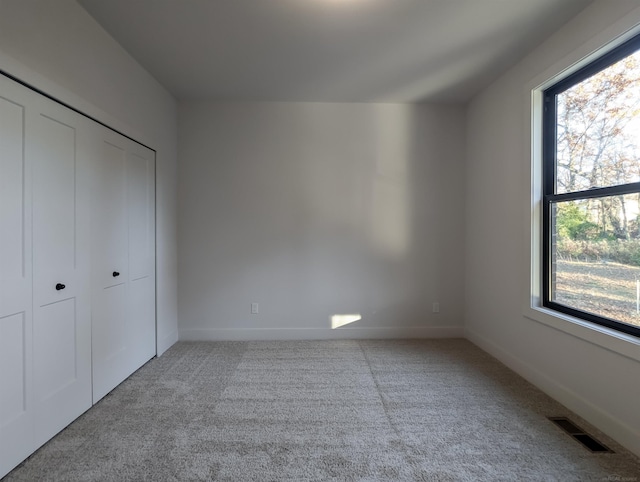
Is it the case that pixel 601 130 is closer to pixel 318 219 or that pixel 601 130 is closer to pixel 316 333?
pixel 318 219

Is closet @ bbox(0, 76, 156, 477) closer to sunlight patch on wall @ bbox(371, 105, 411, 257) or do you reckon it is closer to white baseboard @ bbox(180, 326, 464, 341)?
white baseboard @ bbox(180, 326, 464, 341)

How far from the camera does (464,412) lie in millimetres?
2090

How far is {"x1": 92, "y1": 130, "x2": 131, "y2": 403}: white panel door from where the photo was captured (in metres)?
2.20

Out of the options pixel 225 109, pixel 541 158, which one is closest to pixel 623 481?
pixel 541 158

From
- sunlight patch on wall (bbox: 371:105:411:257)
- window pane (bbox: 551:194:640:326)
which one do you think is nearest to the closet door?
sunlight patch on wall (bbox: 371:105:411:257)

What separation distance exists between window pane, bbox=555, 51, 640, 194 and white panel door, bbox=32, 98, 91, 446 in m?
3.42

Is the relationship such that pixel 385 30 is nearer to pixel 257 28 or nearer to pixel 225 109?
pixel 257 28

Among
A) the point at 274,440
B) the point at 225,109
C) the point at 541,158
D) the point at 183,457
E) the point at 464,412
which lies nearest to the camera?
the point at 183,457

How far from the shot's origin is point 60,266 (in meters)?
1.86

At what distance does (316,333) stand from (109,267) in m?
2.15

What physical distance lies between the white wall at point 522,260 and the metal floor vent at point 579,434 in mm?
126

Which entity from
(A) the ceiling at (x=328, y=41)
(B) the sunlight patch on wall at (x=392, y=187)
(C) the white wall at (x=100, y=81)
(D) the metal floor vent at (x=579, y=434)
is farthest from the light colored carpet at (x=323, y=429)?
(A) the ceiling at (x=328, y=41)

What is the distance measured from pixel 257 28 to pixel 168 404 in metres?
2.74

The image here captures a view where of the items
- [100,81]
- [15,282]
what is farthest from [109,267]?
[100,81]
